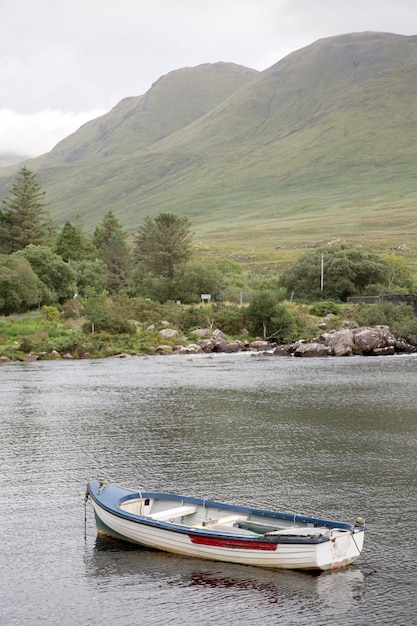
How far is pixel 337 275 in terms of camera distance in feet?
456

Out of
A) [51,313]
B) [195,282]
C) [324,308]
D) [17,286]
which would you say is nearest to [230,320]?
[324,308]

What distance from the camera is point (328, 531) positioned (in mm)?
26141

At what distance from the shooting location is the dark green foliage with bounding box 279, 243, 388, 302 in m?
139

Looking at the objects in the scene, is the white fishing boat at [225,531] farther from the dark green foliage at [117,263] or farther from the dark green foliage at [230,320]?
the dark green foliage at [117,263]

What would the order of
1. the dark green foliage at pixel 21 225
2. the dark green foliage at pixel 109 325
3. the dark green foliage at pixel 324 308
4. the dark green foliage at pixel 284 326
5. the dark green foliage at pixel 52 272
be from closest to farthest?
1. the dark green foliage at pixel 109 325
2. the dark green foliage at pixel 284 326
3. the dark green foliage at pixel 324 308
4. the dark green foliage at pixel 52 272
5. the dark green foliage at pixel 21 225

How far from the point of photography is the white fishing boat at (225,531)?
84.7ft

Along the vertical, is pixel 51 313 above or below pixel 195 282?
below

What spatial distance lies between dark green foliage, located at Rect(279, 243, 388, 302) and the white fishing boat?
4321 inches

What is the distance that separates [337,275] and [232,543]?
116m

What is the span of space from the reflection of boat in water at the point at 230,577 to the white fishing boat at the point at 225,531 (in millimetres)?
287

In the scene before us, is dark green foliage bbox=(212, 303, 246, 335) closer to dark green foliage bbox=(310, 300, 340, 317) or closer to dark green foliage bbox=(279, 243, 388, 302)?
dark green foliage bbox=(310, 300, 340, 317)

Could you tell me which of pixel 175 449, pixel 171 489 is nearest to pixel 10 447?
pixel 175 449

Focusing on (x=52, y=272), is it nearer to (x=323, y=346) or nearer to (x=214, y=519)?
(x=323, y=346)

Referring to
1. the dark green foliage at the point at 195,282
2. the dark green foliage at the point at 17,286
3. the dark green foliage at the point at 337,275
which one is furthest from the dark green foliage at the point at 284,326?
the dark green foliage at the point at 17,286
